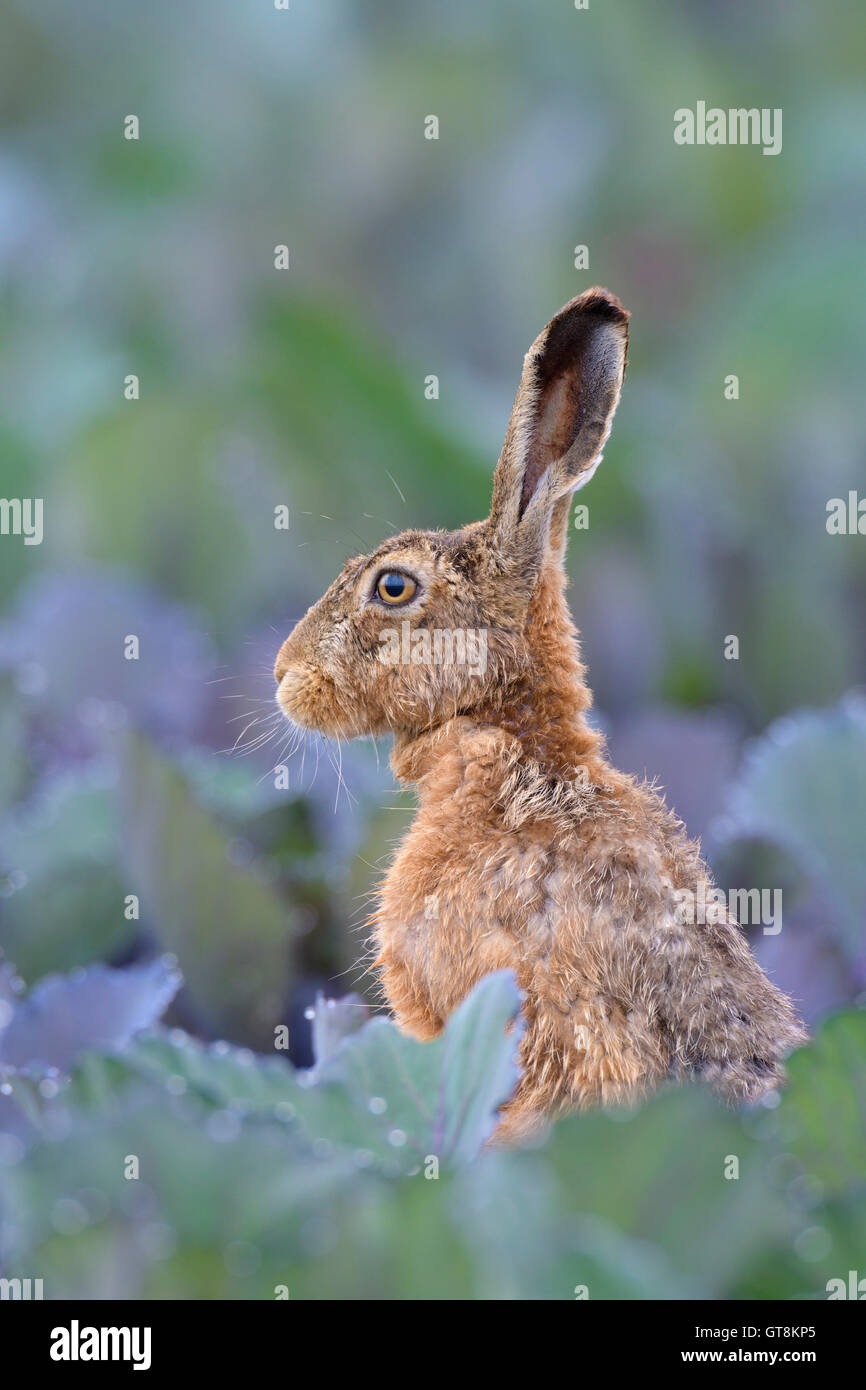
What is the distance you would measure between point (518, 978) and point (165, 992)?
11.4 inches

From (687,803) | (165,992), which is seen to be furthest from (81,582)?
(165,992)

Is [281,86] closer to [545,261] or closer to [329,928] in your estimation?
[545,261]

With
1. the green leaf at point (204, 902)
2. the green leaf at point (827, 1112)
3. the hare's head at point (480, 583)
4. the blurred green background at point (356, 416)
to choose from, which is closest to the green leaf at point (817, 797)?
the blurred green background at point (356, 416)

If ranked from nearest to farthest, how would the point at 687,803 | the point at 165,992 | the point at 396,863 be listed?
the point at 165,992
the point at 396,863
the point at 687,803

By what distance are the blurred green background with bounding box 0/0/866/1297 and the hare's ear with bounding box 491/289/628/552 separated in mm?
363

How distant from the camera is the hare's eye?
4.98ft

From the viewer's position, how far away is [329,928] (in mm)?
1718

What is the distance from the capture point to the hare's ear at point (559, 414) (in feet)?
4.60

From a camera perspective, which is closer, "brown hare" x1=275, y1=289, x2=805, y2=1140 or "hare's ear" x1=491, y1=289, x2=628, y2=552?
"brown hare" x1=275, y1=289, x2=805, y2=1140
